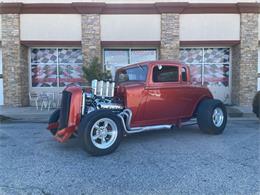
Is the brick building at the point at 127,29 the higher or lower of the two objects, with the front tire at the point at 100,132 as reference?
higher

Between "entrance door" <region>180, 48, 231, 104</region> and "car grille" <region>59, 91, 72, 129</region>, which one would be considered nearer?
"car grille" <region>59, 91, 72, 129</region>

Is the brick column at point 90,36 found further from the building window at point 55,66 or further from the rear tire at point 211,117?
the rear tire at point 211,117

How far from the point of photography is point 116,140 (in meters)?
5.17

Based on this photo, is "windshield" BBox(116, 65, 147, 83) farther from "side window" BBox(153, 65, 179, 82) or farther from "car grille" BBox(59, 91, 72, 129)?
"car grille" BBox(59, 91, 72, 129)

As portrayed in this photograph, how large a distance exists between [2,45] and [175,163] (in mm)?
11655

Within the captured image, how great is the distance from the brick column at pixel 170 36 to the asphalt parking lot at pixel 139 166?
22.9ft

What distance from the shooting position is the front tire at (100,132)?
485 cm

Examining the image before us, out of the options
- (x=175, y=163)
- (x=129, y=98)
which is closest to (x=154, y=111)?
(x=129, y=98)

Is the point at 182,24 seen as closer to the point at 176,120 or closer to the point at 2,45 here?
the point at 176,120

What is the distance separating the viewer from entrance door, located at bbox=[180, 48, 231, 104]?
1396cm

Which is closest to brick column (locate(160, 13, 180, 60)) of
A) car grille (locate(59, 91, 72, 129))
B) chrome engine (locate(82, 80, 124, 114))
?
chrome engine (locate(82, 80, 124, 114))

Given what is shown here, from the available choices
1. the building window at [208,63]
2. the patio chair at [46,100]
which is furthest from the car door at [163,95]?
the building window at [208,63]

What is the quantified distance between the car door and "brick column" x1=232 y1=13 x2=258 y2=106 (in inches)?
308

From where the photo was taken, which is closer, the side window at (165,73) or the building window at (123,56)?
the side window at (165,73)
